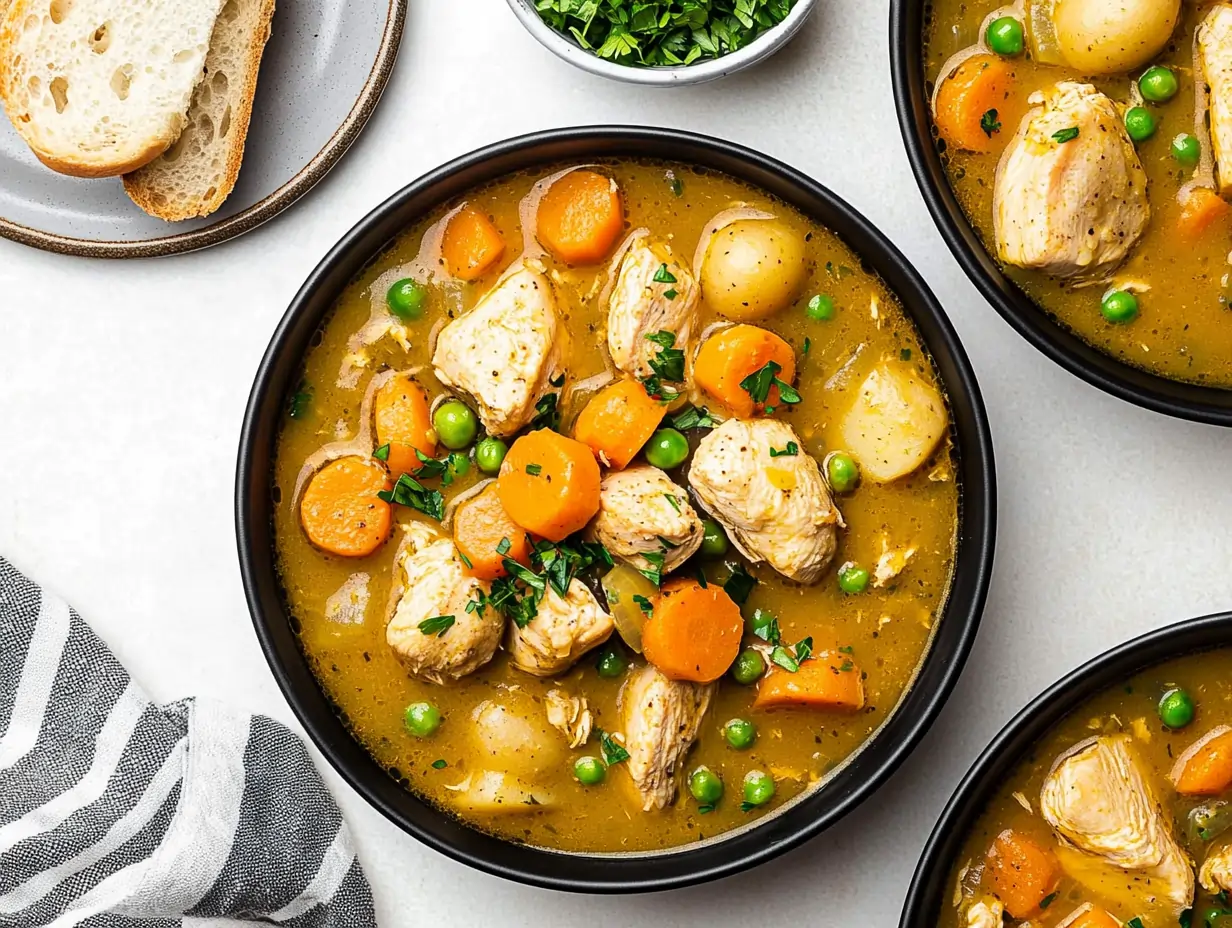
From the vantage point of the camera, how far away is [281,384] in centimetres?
347

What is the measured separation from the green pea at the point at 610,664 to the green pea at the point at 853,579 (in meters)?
0.63

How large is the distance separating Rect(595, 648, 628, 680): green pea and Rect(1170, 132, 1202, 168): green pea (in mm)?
1987

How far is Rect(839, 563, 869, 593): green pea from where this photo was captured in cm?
346

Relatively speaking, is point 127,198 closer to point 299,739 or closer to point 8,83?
point 8,83

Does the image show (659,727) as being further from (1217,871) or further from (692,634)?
(1217,871)

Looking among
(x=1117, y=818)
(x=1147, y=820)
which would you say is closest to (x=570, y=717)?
(x=1117, y=818)

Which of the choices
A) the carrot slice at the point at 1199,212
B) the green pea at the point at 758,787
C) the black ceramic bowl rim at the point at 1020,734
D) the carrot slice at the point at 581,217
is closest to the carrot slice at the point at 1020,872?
the black ceramic bowl rim at the point at 1020,734

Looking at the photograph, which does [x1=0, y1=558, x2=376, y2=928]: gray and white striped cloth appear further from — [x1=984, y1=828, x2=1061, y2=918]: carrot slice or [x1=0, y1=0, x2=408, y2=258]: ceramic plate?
[x1=984, y1=828, x2=1061, y2=918]: carrot slice

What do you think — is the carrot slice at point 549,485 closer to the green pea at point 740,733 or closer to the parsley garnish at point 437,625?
the parsley garnish at point 437,625

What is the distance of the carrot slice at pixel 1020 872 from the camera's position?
11.3ft

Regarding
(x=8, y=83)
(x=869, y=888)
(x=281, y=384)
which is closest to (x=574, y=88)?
(x=281, y=384)

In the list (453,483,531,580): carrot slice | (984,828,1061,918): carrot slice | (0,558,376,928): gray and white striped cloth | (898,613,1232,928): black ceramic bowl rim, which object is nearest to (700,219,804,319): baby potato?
(453,483,531,580): carrot slice

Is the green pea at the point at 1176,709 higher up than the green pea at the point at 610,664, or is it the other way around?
the green pea at the point at 610,664

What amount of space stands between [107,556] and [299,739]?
0.82 metres
